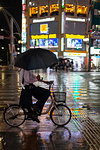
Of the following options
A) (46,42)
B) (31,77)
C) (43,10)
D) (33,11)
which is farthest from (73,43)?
(31,77)

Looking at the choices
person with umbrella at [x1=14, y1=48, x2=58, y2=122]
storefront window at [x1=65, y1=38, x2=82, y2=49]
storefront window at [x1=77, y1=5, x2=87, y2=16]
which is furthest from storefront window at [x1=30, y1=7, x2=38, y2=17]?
person with umbrella at [x1=14, y1=48, x2=58, y2=122]

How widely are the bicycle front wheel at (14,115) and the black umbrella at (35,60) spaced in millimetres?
1266

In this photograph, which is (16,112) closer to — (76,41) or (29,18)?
(76,41)

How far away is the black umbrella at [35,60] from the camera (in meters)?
6.21

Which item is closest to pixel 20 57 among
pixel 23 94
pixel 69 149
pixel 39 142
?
pixel 23 94

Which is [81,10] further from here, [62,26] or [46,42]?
[46,42]

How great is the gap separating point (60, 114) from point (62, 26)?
178 ft

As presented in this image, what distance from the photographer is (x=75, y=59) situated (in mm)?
63000

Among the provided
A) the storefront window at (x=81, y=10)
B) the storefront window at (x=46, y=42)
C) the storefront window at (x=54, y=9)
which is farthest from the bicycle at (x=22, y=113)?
the storefront window at (x=81, y=10)

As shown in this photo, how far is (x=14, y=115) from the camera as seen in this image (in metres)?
6.56

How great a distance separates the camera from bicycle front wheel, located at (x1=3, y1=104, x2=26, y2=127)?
650cm

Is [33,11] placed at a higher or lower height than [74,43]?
higher

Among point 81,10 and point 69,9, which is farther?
point 81,10

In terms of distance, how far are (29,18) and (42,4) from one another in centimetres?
593
